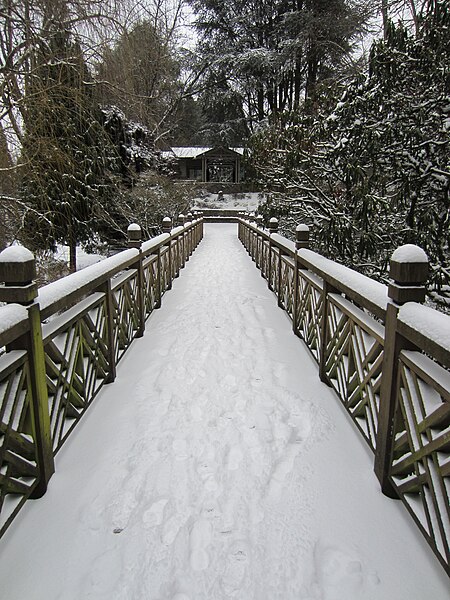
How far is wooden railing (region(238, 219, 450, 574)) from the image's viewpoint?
1.57 metres

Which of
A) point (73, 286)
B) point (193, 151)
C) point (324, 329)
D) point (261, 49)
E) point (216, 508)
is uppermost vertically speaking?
point (261, 49)

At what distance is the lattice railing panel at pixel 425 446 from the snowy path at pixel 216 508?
0.14 meters

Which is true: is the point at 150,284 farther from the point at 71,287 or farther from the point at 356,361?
the point at 356,361

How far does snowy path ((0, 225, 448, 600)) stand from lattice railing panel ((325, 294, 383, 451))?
0.17 m

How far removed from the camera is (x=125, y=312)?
400cm

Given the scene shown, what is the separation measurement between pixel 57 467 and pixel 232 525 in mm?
997

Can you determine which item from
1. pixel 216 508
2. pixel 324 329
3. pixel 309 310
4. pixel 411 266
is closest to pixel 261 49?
pixel 309 310

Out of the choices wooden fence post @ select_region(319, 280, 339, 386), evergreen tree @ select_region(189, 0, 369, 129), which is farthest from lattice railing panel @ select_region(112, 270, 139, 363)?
evergreen tree @ select_region(189, 0, 369, 129)

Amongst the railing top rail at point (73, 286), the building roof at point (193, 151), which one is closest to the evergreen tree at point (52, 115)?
the railing top rail at point (73, 286)

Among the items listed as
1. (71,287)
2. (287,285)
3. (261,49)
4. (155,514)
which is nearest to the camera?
(155,514)

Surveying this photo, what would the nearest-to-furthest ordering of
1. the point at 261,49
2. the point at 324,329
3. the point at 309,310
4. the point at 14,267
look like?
the point at 14,267 → the point at 324,329 → the point at 309,310 → the point at 261,49

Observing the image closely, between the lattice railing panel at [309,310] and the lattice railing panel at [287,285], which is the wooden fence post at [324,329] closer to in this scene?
the lattice railing panel at [309,310]

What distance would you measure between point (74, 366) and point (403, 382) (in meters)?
1.75

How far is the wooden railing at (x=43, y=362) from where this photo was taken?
1.79 m
